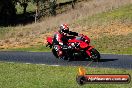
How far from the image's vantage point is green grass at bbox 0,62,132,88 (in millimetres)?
14648

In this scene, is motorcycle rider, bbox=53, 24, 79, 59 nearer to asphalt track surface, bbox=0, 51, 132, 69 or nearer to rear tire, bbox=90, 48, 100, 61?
asphalt track surface, bbox=0, 51, 132, 69

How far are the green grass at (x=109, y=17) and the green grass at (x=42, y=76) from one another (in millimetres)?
22616

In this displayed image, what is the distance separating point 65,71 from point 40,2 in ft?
251

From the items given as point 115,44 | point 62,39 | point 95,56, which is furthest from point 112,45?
point 95,56

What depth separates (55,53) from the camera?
24844 millimetres

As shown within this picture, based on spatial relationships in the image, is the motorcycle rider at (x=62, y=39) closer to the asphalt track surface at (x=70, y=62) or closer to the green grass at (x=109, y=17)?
the asphalt track surface at (x=70, y=62)

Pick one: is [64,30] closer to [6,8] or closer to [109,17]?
[109,17]

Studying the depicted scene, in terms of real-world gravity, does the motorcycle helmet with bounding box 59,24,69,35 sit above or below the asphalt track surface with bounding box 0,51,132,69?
above

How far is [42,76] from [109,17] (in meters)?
29.0

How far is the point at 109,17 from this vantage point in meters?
45.1

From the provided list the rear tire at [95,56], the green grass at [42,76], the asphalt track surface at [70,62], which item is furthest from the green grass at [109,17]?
the green grass at [42,76]

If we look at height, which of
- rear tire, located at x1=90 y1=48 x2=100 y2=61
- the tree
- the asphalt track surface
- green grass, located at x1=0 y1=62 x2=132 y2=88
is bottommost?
the tree

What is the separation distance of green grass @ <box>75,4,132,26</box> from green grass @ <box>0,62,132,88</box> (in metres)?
Result: 22.6

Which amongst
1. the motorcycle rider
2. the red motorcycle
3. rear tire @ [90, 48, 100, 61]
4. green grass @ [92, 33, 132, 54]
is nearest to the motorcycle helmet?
the motorcycle rider
